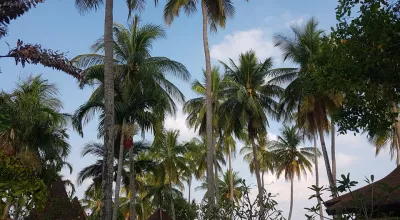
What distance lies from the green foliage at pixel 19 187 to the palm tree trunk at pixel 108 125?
644 cm

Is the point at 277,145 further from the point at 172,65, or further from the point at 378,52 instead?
the point at 378,52

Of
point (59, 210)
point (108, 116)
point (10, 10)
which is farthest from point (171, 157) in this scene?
point (10, 10)

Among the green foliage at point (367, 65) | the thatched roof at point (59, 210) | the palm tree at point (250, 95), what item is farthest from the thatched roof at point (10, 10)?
the palm tree at point (250, 95)

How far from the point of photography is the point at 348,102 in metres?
8.55

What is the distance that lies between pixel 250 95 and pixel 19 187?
27.3 meters

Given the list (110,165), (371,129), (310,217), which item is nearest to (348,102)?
(371,129)

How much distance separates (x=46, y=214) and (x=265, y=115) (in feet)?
52.7

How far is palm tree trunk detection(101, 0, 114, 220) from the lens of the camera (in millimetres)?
10914

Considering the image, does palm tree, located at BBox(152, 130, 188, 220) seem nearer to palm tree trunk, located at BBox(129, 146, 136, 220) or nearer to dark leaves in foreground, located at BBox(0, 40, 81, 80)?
palm tree trunk, located at BBox(129, 146, 136, 220)

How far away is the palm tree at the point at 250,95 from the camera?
30078mm

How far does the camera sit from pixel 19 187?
12.2 feet

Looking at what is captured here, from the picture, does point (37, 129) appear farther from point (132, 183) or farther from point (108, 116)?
point (108, 116)

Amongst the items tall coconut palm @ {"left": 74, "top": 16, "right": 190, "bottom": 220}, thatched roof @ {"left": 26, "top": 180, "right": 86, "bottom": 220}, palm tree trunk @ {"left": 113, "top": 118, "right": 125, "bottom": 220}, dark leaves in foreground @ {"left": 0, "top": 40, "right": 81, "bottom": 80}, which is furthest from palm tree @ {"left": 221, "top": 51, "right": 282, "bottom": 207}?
dark leaves in foreground @ {"left": 0, "top": 40, "right": 81, "bottom": 80}

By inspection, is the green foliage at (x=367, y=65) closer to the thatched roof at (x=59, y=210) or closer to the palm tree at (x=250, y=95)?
the thatched roof at (x=59, y=210)
